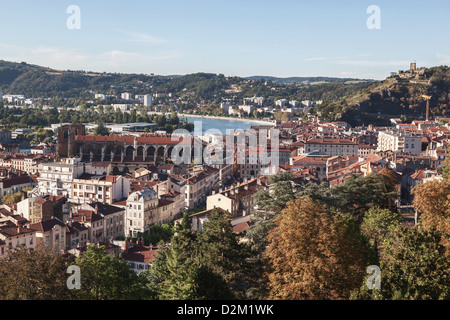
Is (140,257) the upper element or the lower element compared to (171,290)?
lower

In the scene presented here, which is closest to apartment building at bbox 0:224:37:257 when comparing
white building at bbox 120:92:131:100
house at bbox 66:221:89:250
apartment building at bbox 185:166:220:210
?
house at bbox 66:221:89:250

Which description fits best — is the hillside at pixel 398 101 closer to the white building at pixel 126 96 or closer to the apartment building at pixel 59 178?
the apartment building at pixel 59 178

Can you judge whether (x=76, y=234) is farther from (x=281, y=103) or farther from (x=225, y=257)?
(x=281, y=103)

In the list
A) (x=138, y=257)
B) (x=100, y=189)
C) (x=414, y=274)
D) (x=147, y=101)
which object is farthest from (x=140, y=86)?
(x=414, y=274)

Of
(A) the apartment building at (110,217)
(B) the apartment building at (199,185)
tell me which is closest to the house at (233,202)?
(A) the apartment building at (110,217)
